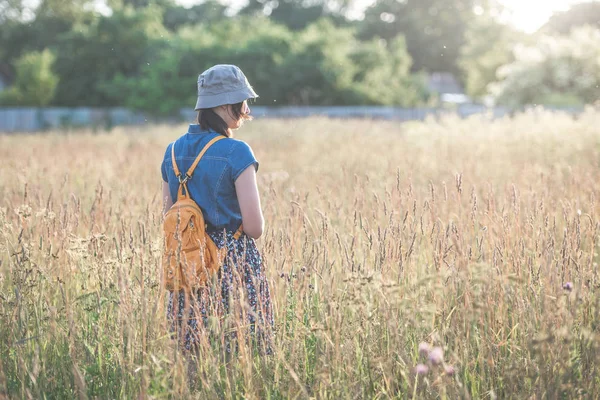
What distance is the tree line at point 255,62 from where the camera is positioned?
22922 mm

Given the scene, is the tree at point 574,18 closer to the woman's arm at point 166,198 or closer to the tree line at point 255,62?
the tree line at point 255,62

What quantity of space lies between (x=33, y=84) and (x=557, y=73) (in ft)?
80.4

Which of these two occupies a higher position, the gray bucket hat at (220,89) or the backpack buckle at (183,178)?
the gray bucket hat at (220,89)

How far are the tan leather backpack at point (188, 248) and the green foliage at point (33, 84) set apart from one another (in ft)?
96.8

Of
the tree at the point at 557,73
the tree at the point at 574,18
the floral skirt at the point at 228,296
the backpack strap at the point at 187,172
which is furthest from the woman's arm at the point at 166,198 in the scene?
the tree at the point at 574,18

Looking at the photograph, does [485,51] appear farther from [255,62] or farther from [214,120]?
[214,120]

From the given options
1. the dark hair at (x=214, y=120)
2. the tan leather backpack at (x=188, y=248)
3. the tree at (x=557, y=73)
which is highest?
the tree at (x=557, y=73)

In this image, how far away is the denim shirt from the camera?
2.47 meters

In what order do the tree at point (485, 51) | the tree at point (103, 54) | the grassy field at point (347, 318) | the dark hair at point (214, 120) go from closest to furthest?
the grassy field at point (347, 318)
the dark hair at point (214, 120)
the tree at point (103, 54)
the tree at point (485, 51)

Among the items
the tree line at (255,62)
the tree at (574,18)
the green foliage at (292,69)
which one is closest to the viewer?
the tree line at (255,62)

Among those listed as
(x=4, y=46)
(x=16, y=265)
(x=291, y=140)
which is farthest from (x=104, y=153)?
(x=4, y=46)

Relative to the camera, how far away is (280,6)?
48188 mm

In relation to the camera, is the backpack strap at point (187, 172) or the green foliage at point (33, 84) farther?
the green foliage at point (33, 84)

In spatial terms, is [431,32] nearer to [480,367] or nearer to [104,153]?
[104,153]
